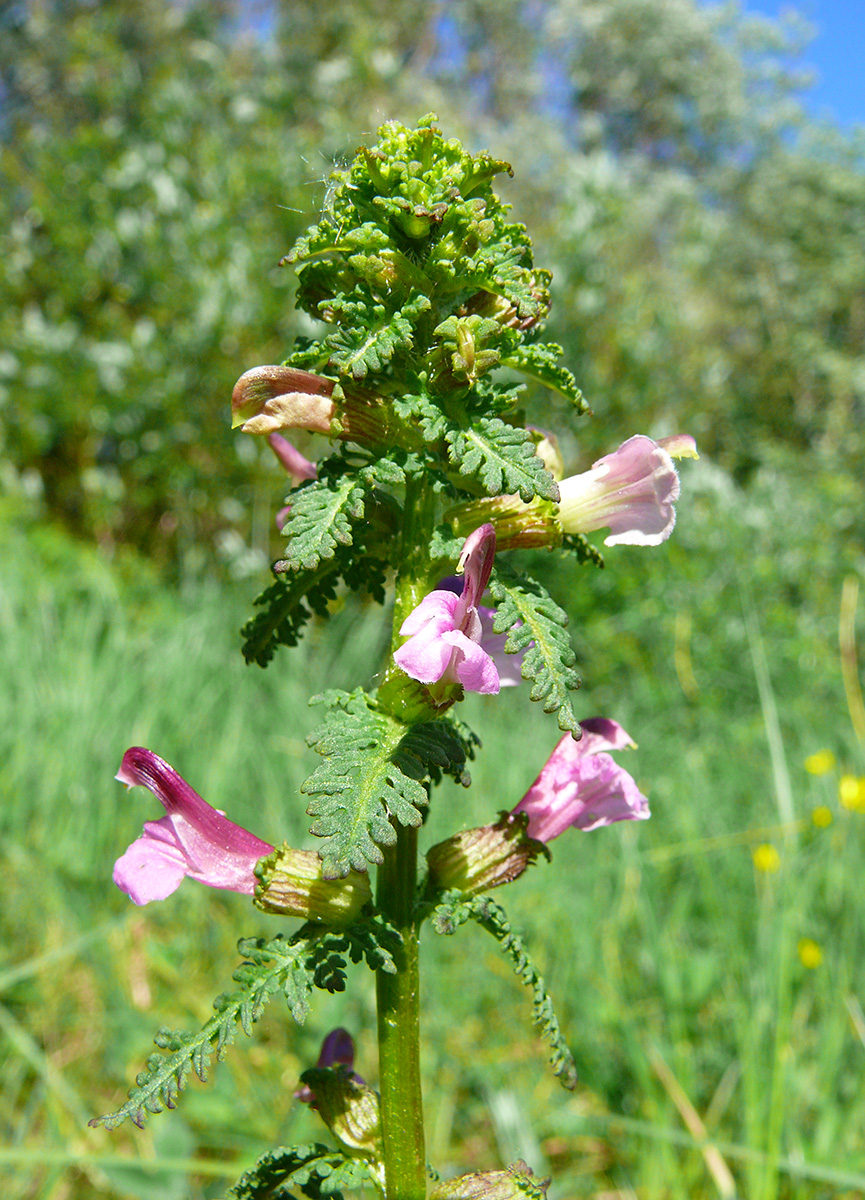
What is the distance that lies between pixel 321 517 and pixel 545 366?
250 millimetres

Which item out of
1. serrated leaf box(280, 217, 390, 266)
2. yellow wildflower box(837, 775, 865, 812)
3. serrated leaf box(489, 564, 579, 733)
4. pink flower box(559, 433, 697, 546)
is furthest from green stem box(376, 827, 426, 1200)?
yellow wildflower box(837, 775, 865, 812)

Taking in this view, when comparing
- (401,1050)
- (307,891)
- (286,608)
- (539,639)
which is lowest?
(401,1050)

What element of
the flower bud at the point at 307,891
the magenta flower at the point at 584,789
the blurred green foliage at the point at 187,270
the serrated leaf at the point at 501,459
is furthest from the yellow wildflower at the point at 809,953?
the blurred green foliage at the point at 187,270

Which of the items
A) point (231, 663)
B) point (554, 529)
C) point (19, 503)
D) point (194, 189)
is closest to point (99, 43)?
point (194, 189)

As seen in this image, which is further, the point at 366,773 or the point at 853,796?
the point at 853,796

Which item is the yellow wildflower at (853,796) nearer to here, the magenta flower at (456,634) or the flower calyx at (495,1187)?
the flower calyx at (495,1187)

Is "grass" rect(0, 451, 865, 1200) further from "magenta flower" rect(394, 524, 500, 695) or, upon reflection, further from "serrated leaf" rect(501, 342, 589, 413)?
"serrated leaf" rect(501, 342, 589, 413)

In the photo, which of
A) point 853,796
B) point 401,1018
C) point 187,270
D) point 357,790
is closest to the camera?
point 357,790

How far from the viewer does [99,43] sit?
22.2ft

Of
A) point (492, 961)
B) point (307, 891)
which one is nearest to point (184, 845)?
point (307, 891)

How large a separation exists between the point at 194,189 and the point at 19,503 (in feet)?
7.37

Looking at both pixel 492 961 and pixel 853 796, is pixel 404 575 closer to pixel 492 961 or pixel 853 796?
pixel 492 961

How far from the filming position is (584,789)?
0.88 m

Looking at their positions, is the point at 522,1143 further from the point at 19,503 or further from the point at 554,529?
the point at 19,503
